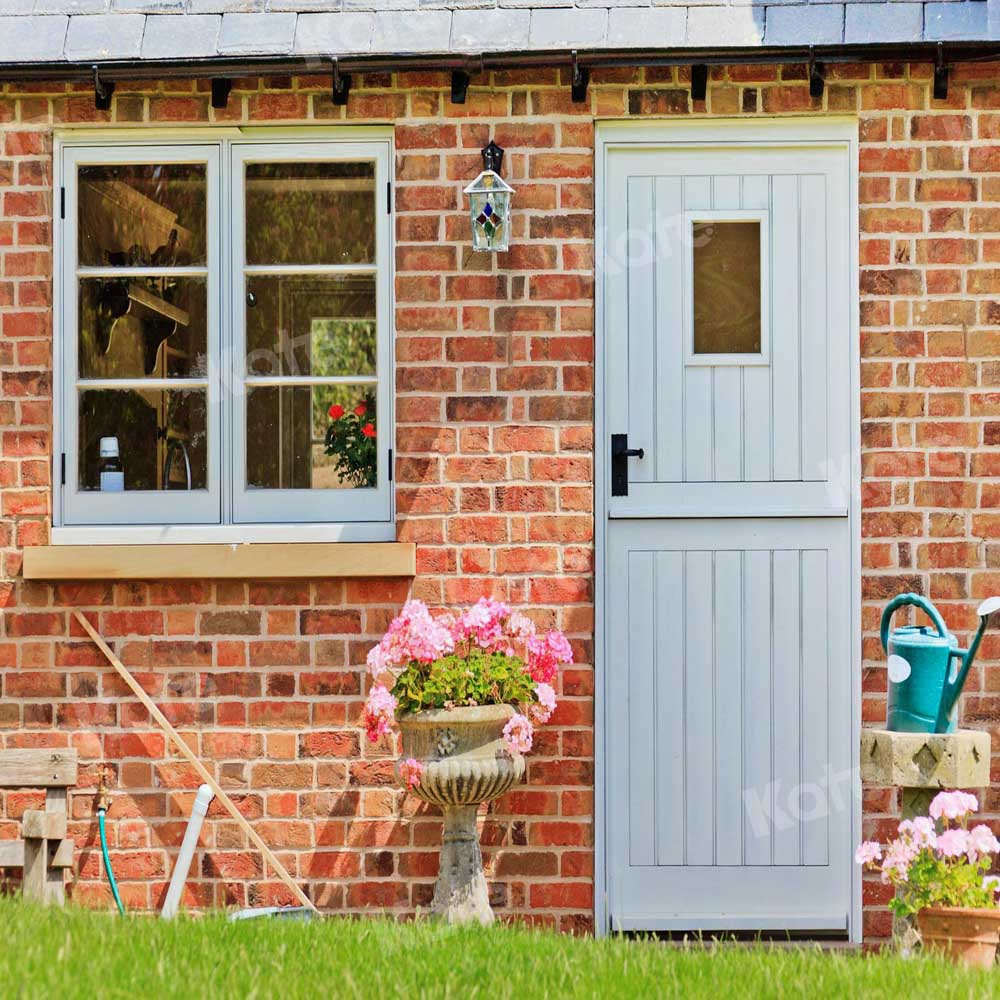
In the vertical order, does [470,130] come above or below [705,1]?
below

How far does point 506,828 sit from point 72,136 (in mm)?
3124

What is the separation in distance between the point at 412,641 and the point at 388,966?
1334mm

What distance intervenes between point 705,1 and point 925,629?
2.50 m

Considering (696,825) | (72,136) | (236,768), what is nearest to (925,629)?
(696,825)

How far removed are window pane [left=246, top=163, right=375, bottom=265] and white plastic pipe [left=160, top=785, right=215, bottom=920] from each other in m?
2.04

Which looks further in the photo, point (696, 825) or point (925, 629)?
point (696, 825)

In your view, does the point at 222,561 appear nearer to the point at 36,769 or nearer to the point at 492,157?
the point at 36,769

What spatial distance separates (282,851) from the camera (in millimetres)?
6133

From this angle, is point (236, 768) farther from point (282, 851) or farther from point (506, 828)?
point (506, 828)

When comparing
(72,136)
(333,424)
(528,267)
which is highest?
(72,136)

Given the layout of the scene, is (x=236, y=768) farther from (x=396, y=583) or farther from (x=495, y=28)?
(x=495, y=28)

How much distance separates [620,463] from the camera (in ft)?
20.5

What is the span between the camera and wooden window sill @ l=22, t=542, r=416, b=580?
20.0ft

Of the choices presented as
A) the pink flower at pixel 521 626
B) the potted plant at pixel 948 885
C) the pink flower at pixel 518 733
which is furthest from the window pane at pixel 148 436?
the potted plant at pixel 948 885
